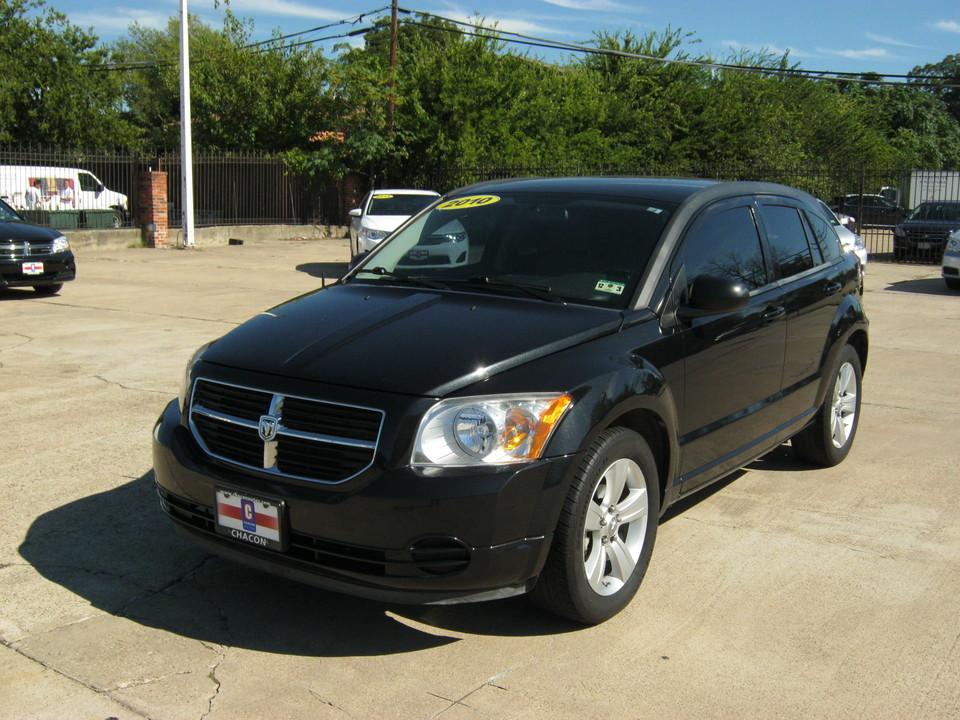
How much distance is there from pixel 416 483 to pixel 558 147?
30.6m

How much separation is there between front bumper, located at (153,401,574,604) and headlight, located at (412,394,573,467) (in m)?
0.06

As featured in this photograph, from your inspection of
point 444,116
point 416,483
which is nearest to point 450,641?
point 416,483

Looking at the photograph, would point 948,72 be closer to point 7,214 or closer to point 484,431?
point 7,214

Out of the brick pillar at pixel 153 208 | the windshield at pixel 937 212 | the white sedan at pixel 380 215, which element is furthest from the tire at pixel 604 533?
the windshield at pixel 937 212

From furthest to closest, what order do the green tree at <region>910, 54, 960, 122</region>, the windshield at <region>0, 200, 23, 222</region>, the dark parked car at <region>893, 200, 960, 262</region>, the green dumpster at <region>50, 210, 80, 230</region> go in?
1. the green tree at <region>910, 54, 960, 122</region>
2. the dark parked car at <region>893, 200, 960, 262</region>
3. the green dumpster at <region>50, 210, 80, 230</region>
4. the windshield at <region>0, 200, 23, 222</region>

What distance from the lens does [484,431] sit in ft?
11.1

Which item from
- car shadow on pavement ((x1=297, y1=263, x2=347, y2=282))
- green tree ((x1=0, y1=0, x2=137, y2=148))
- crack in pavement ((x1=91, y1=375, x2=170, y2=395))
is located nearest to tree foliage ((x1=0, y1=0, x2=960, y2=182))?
green tree ((x1=0, y1=0, x2=137, y2=148))

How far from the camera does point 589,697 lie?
10.7ft

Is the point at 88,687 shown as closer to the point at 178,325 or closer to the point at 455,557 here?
the point at 455,557

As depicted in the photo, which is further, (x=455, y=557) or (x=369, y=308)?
(x=369, y=308)

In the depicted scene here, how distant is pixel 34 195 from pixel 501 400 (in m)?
24.6

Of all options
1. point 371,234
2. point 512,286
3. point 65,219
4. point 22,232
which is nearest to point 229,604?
point 512,286

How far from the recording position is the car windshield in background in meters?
18.6

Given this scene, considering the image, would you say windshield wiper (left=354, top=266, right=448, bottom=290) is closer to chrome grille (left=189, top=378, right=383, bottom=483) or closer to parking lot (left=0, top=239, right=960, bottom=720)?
chrome grille (left=189, top=378, right=383, bottom=483)
